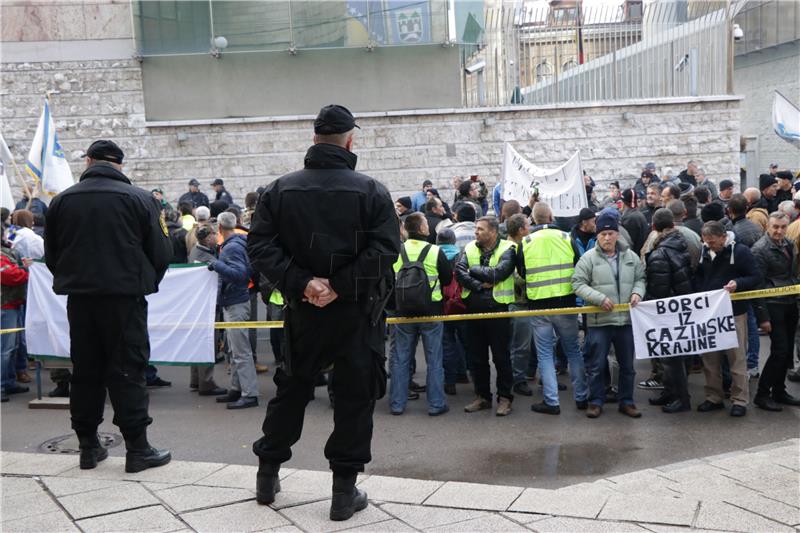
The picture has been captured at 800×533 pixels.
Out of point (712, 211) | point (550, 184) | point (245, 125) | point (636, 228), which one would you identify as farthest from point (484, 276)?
point (245, 125)

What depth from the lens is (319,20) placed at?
18922 millimetres

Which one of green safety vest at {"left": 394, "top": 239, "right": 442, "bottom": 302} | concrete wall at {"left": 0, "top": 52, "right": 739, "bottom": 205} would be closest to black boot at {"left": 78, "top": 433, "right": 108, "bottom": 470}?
green safety vest at {"left": 394, "top": 239, "right": 442, "bottom": 302}

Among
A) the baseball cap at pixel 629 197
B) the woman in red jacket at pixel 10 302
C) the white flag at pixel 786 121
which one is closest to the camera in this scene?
the woman in red jacket at pixel 10 302

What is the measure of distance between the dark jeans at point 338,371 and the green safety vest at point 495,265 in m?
3.51

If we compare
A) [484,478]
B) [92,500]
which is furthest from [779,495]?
[92,500]

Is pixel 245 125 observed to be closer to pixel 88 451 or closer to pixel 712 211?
pixel 712 211

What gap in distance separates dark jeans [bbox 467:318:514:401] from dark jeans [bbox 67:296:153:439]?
3398 mm

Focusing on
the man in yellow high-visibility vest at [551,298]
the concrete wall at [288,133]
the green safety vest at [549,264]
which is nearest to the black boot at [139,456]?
the man in yellow high-visibility vest at [551,298]

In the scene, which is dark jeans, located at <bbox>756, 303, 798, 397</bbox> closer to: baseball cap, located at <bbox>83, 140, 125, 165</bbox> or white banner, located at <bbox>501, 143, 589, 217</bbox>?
white banner, located at <bbox>501, 143, 589, 217</bbox>

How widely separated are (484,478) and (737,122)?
625 inches

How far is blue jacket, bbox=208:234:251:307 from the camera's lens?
8.56m

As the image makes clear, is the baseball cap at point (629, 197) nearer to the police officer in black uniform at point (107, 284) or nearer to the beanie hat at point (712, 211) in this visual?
the beanie hat at point (712, 211)

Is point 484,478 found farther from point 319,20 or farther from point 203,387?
point 319,20

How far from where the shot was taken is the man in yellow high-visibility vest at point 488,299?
7.99 meters
